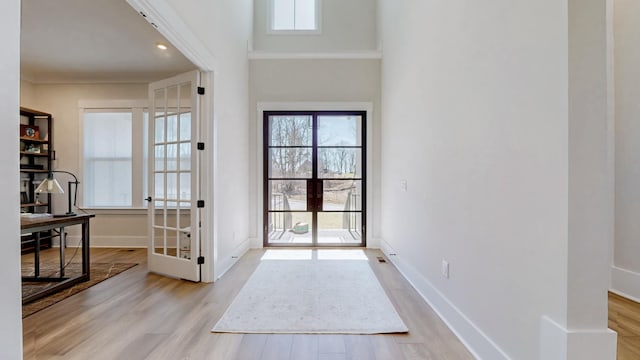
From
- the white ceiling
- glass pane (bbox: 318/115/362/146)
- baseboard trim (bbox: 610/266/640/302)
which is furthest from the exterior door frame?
baseboard trim (bbox: 610/266/640/302)

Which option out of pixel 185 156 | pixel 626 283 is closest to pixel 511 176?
pixel 626 283

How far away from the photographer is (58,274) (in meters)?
3.59

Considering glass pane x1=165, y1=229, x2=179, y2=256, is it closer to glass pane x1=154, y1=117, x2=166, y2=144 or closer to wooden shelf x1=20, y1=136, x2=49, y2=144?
glass pane x1=154, y1=117, x2=166, y2=144

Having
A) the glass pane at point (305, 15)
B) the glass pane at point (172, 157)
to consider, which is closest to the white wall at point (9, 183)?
the glass pane at point (172, 157)

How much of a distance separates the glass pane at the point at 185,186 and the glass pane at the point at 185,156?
0.08 metres

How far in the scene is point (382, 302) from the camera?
279cm

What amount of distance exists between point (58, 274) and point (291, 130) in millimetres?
3589

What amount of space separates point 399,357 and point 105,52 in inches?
190

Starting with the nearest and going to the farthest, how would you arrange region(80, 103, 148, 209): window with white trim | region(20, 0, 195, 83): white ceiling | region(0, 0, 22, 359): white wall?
region(0, 0, 22, 359): white wall
region(20, 0, 195, 83): white ceiling
region(80, 103, 148, 209): window with white trim

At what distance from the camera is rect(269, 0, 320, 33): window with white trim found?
217 inches

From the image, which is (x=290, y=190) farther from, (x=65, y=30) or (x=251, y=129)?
(x=65, y=30)

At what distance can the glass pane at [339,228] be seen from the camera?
5215mm

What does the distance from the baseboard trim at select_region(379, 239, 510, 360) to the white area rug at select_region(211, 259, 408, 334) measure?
356 mm

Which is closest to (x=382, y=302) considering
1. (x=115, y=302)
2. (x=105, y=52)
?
(x=115, y=302)
